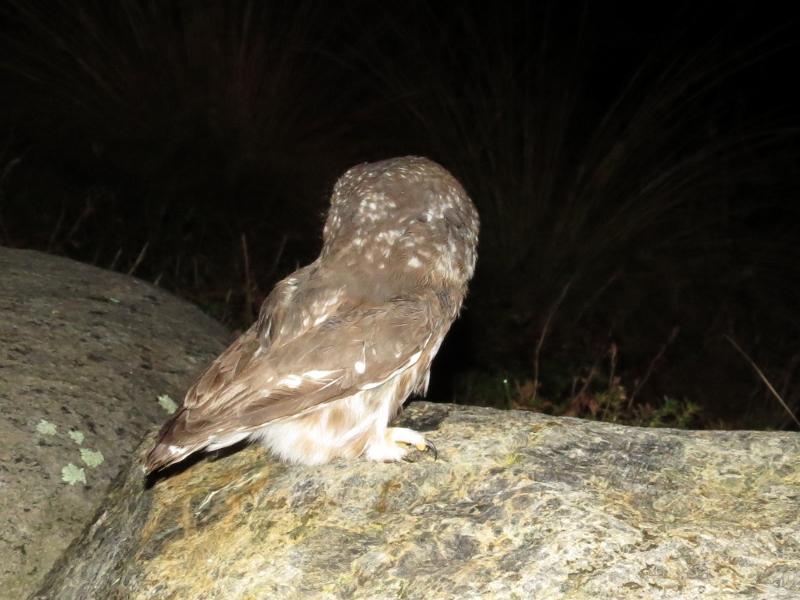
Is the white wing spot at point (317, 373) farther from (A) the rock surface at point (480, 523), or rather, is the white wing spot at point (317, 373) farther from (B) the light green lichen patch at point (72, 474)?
(B) the light green lichen patch at point (72, 474)

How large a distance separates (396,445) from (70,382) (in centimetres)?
139

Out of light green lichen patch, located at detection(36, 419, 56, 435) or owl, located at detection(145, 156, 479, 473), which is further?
light green lichen patch, located at detection(36, 419, 56, 435)

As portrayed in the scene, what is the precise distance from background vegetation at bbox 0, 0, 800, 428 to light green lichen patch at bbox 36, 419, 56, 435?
105 inches

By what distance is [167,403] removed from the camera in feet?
12.3

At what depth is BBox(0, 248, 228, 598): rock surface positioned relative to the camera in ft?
10.2

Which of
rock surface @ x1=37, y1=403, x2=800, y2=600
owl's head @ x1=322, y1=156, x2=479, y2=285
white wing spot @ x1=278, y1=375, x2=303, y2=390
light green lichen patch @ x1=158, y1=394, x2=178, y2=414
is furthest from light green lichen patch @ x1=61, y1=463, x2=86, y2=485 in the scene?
owl's head @ x1=322, y1=156, x2=479, y2=285

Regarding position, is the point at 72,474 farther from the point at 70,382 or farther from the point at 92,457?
the point at 70,382

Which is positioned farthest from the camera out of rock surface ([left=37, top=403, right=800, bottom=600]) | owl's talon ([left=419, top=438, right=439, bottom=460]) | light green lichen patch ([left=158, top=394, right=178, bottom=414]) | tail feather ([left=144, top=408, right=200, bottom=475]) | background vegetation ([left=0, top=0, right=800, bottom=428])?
background vegetation ([left=0, top=0, right=800, bottom=428])

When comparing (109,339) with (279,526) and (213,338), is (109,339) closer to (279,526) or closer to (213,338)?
(213,338)

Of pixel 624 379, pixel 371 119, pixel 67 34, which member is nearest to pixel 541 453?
pixel 624 379

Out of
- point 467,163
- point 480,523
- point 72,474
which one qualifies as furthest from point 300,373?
point 467,163

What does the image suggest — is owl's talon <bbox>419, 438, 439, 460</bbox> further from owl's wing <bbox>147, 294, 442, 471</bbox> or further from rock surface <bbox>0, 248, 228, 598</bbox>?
rock surface <bbox>0, 248, 228, 598</bbox>

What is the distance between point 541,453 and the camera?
2.75 meters

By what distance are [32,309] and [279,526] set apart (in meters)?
1.82
